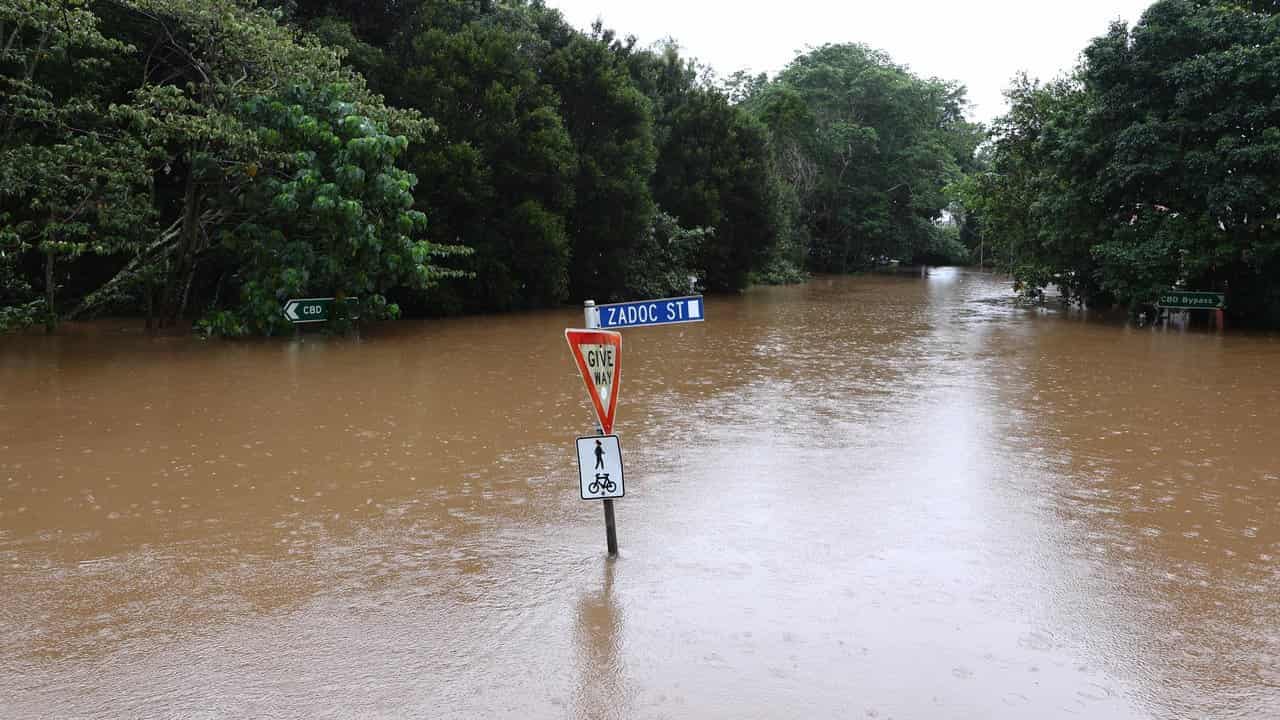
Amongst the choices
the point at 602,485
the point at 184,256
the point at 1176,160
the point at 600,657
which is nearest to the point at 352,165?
the point at 184,256

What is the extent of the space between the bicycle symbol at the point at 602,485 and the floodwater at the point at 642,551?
1.62ft

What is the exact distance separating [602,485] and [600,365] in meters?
0.70

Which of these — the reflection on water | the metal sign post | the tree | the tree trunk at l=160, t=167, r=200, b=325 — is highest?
the tree

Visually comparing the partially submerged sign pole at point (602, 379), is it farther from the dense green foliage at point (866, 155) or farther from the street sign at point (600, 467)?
the dense green foliage at point (866, 155)

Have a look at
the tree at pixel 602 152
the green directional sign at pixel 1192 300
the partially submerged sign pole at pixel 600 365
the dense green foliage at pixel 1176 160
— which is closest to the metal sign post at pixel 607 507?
the partially submerged sign pole at pixel 600 365

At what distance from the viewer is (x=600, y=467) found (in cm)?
588

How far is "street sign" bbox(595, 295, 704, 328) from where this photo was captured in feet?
18.5

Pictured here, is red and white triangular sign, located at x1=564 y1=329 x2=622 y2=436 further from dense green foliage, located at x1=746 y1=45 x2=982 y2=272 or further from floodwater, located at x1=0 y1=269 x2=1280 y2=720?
dense green foliage, located at x1=746 y1=45 x2=982 y2=272

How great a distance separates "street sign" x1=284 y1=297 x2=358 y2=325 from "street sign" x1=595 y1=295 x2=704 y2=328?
11605 mm

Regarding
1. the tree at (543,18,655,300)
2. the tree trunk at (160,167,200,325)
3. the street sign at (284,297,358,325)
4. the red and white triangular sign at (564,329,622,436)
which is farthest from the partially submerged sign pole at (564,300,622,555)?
the tree at (543,18,655,300)

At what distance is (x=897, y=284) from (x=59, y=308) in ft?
111

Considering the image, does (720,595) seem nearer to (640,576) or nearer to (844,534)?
(640,576)

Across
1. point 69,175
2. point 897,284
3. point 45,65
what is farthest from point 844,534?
point 897,284

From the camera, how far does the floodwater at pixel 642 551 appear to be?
4.45 metres
